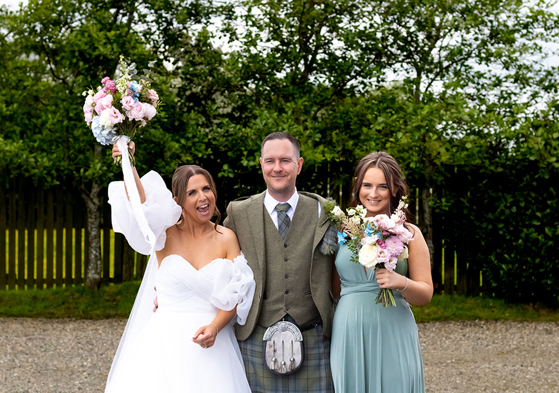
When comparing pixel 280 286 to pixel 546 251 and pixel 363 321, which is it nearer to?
pixel 363 321

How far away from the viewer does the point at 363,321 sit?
131 inches

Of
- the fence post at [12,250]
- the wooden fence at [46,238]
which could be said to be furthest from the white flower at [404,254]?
the fence post at [12,250]

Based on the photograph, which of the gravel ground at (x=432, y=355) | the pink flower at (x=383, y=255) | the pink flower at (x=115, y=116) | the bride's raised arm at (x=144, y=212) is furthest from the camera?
the gravel ground at (x=432, y=355)

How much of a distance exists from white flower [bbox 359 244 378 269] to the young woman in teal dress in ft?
0.76

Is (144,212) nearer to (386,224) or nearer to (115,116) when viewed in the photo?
(115,116)

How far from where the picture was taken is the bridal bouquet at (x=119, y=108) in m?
3.27

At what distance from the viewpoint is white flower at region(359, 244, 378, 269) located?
9.89ft

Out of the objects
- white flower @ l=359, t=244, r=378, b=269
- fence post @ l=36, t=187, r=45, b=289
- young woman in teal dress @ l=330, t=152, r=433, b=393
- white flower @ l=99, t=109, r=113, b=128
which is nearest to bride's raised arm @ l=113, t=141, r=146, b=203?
white flower @ l=99, t=109, r=113, b=128

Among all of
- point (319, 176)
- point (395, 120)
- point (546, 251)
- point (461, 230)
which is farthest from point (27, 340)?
point (546, 251)

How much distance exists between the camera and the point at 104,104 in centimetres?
328

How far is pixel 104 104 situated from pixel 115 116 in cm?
10

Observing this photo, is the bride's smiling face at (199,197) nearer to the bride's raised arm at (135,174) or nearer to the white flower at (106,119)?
the bride's raised arm at (135,174)

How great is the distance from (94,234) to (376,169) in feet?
21.9

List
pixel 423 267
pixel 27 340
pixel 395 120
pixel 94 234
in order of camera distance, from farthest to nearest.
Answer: pixel 94 234 < pixel 395 120 < pixel 27 340 < pixel 423 267
